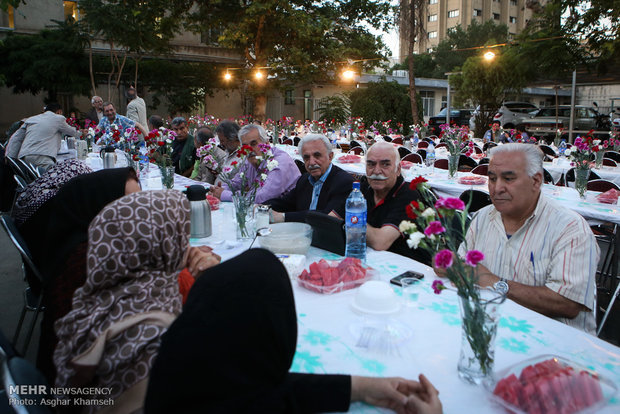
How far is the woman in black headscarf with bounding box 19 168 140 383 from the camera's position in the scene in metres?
1.63

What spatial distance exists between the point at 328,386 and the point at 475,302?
44cm

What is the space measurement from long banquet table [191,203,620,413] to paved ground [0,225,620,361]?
2079 mm

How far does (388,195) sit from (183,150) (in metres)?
4.29

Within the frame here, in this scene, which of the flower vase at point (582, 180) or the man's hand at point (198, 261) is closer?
the man's hand at point (198, 261)

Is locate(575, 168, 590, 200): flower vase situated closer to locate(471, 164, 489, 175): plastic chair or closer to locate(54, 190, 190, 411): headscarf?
locate(471, 164, 489, 175): plastic chair

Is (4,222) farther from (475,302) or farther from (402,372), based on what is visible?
(475,302)

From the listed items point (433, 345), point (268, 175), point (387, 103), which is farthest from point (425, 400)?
point (387, 103)

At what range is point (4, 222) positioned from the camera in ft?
7.98

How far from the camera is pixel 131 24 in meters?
17.1

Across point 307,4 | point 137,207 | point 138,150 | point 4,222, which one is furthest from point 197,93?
point 137,207

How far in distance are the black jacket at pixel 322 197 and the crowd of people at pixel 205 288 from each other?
1.10 feet

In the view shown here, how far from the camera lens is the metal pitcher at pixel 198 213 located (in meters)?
2.64

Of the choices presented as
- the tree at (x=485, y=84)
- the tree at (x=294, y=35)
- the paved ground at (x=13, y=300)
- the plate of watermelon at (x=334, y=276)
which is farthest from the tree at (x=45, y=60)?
the plate of watermelon at (x=334, y=276)

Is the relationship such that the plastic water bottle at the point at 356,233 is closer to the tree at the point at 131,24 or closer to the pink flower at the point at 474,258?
the pink flower at the point at 474,258
